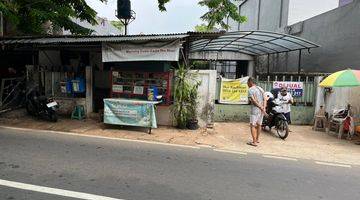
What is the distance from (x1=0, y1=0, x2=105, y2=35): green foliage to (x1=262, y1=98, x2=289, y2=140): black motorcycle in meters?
8.35

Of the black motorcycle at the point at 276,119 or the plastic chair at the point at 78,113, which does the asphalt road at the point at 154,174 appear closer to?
the black motorcycle at the point at 276,119

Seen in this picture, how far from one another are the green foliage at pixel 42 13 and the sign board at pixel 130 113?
14.9 feet

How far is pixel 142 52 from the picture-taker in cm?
953

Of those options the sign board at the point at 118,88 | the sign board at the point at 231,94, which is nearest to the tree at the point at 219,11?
the sign board at the point at 231,94

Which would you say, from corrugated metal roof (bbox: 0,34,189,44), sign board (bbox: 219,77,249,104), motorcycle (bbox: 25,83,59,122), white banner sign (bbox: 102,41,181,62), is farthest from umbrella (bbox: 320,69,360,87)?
motorcycle (bbox: 25,83,59,122)

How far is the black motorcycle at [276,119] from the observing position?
914 centimetres

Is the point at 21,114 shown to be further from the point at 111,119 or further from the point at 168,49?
the point at 168,49

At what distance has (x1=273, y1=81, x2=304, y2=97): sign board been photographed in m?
11.6

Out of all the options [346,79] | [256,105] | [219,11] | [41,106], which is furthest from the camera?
[219,11]

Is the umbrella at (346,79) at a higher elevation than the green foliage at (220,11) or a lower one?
lower

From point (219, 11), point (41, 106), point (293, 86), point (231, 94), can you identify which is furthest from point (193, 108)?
point (219, 11)

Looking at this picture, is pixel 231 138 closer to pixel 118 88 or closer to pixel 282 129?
pixel 282 129

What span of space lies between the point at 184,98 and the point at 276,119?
2736mm

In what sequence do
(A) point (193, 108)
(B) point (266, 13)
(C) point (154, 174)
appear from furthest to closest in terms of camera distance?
(B) point (266, 13) < (A) point (193, 108) < (C) point (154, 174)
